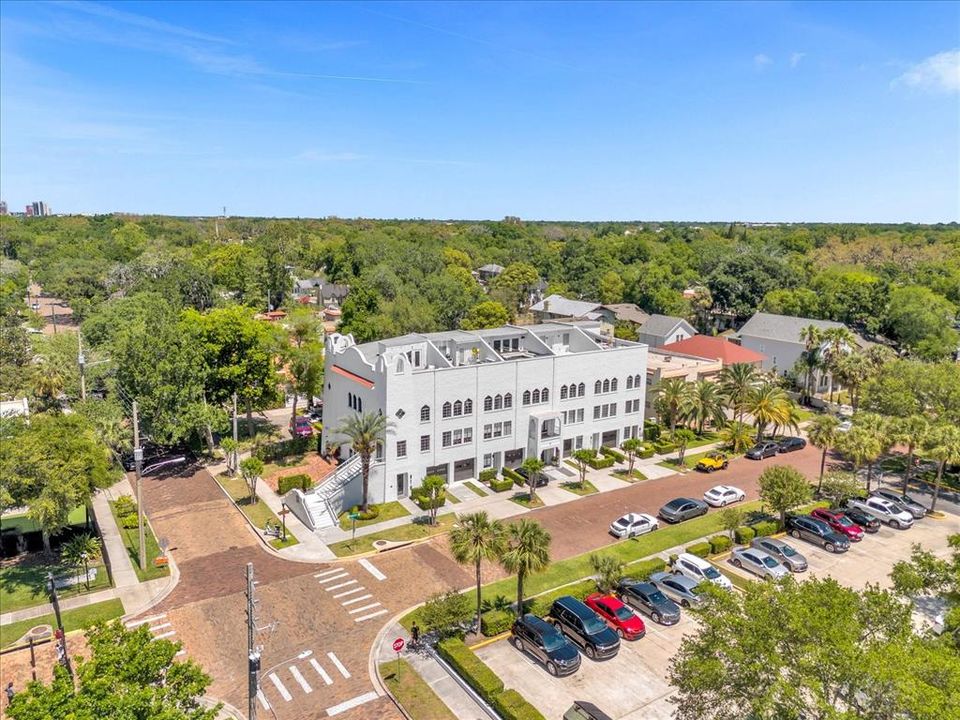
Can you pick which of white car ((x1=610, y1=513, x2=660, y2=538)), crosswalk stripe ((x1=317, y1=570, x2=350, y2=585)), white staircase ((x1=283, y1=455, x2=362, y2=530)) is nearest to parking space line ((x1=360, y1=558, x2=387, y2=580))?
crosswalk stripe ((x1=317, y1=570, x2=350, y2=585))

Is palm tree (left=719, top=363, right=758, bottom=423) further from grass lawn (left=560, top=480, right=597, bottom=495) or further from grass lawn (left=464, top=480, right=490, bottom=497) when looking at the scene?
grass lawn (left=464, top=480, right=490, bottom=497)

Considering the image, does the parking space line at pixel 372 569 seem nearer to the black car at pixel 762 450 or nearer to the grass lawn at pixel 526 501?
the grass lawn at pixel 526 501

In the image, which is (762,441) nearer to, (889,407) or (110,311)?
(889,407)

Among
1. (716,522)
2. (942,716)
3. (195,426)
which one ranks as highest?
(942,716)

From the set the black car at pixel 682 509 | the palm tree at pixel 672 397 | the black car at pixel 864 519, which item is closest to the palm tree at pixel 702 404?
the palm tree at pixel 672 397

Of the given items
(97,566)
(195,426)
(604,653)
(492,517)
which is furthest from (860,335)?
(97,566)

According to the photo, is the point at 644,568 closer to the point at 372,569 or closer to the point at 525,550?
the point at 525,550
